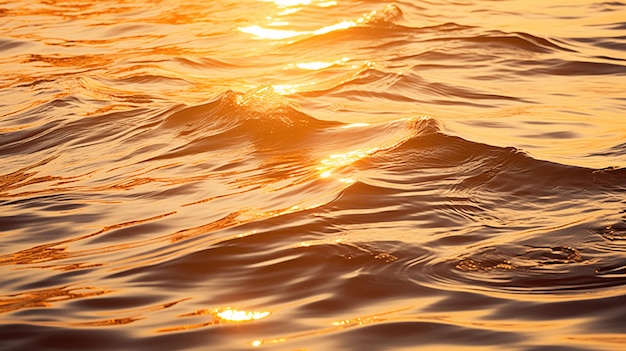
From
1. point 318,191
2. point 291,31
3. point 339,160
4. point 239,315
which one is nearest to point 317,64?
point 291,31

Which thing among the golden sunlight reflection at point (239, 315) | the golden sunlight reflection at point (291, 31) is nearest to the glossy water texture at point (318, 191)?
the golden sunlight reflection at point (239, 315)

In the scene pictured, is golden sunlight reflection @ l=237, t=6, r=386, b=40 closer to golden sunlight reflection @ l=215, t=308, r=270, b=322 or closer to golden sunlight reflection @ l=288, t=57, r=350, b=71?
golden sunlight reflection @ l=288, t=57, r=350, b=71

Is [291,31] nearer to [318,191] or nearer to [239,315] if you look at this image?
[318,191]

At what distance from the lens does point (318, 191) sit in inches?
191

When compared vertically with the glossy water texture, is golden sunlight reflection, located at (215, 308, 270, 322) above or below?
above

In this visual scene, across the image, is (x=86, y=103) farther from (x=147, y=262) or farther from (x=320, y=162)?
(x=147, y=262)

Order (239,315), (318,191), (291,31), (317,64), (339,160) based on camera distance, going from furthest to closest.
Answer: (291,31) < (317,64) < (339,160) < (318,191) < (239,315)

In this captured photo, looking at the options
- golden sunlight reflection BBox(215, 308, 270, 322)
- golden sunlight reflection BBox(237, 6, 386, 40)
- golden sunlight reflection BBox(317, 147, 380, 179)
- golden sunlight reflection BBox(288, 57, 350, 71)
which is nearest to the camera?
golden sunlight reflection BBox(215, 308, 270, 322)

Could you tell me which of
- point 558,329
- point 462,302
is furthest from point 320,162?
point 558,329

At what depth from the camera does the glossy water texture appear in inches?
135

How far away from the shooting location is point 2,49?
9039 millimetres

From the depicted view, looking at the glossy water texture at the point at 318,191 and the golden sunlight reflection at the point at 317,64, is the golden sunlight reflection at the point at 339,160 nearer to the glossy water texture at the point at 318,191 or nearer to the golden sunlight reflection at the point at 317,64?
the glossy water texture at the point at 318,191

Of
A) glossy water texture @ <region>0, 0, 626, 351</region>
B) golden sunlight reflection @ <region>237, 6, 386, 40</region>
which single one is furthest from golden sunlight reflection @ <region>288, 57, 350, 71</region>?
golden sunlight reflection @ <region>237, 6, 386, 40</region>

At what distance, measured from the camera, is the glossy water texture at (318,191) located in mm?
3441
